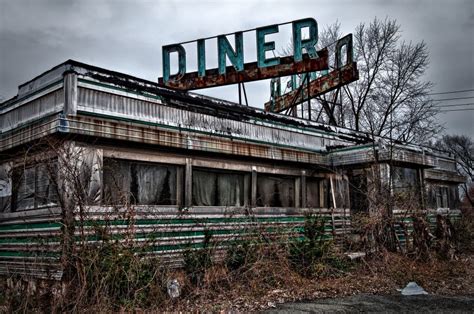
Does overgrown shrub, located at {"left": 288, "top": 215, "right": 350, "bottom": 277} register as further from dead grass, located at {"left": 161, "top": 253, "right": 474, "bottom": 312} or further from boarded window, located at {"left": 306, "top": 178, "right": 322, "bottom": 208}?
boarded window, located at {"left": 306, "top": 178, "right": 322, "bottom": 208}

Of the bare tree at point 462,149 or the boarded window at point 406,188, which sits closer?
the boarded window at point 406,188

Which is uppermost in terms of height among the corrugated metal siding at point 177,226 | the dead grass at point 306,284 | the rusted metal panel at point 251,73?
the rusted metal panel at point 251,73

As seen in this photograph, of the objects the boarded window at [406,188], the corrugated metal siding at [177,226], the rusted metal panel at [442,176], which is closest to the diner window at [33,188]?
the corrugated metal siding at [177,226]

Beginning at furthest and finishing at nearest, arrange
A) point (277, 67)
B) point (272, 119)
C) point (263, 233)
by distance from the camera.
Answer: point (277, 67), point (272, 119), point (263, 233)

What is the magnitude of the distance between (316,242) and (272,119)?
10.2ft

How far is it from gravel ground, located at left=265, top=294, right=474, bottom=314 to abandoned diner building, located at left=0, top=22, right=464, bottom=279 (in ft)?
7.45

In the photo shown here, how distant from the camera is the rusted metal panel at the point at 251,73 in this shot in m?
12.1

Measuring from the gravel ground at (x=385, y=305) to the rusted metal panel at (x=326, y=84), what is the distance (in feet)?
25.7

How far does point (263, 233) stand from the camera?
8555 mm

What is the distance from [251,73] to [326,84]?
374cm

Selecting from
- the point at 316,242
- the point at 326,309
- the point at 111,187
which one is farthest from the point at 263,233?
the point at 111,187

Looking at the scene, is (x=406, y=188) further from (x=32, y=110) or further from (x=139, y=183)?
(x=32, y=110)

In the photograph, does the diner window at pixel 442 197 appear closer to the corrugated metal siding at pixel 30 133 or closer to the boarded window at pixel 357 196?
the boarded window at pixel 357 196

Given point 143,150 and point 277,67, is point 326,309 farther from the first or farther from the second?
point 277,67
